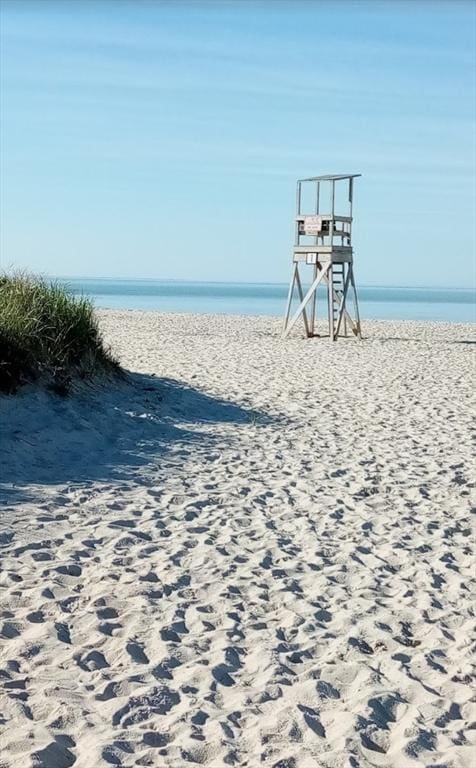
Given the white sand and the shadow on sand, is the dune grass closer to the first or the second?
the shadow on sand

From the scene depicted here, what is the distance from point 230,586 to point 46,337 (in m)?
5.90

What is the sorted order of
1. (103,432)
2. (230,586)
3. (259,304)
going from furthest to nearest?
(259,304), (103,432), (230,586)

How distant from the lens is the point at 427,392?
13875 millimetres

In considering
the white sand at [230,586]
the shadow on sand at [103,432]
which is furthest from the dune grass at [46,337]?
the white sand at [230,586]

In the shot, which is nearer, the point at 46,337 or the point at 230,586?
the point at 230,586

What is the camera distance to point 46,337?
10.6 metres

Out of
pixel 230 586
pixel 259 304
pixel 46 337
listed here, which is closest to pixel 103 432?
pixel 46 337

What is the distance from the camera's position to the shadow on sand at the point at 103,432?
25.7ft

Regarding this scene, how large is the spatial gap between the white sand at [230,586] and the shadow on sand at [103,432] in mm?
33

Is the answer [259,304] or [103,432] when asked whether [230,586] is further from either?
[259,304]

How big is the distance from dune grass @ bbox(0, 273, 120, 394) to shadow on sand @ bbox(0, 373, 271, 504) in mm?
273

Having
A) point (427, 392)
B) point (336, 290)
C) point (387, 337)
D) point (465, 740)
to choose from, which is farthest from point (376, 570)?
point (387, 337)

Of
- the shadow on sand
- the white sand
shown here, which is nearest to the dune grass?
the shadow on sand

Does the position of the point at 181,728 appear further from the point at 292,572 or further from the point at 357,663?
the point at 292,572
